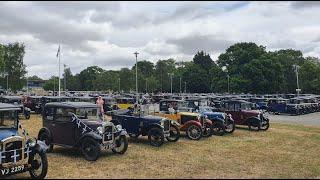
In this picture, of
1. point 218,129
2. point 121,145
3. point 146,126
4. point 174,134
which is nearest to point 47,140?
point 121,145

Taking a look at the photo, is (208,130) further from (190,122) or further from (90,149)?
(90,149)

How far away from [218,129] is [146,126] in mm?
6105

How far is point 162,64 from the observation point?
129 meters

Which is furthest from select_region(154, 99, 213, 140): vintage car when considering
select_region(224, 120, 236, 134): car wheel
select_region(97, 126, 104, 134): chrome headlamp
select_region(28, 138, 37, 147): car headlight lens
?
select_region(28, 138, 37, 147): car headlight lens

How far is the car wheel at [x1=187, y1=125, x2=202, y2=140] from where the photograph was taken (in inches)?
742

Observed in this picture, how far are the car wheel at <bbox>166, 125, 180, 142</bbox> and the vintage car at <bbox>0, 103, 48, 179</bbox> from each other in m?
8.02

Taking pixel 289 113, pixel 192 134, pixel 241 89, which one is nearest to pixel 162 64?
pixel 241 89

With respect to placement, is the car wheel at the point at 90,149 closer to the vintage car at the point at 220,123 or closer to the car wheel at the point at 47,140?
the car wheel at the point at 47,140

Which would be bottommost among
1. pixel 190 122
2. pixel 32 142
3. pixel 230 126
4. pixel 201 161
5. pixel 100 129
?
pixel 201 161

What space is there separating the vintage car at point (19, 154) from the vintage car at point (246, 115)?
16.1 m

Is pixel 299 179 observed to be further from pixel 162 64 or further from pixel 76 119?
pixel 162 64

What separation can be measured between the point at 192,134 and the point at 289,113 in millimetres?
23415

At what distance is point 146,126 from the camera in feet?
55.6

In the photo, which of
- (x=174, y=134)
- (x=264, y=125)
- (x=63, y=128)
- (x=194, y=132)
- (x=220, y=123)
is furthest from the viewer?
(x=264, y=125)
